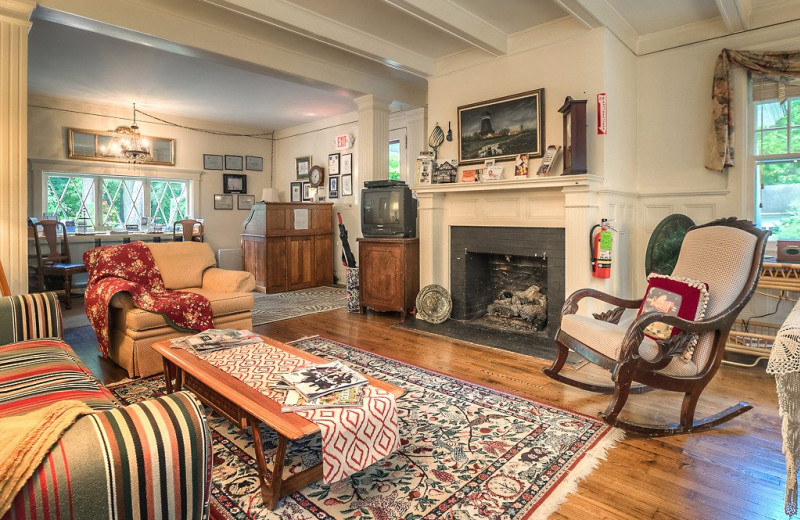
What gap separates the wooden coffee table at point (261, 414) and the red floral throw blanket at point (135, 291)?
1.02 m

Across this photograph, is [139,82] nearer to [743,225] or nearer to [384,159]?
[384,159]

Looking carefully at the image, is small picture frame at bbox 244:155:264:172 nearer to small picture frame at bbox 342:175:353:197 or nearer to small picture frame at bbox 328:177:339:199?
small picture frame at bbox 328:177:339:199

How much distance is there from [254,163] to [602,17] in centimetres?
677

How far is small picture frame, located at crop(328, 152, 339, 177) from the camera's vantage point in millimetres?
7568

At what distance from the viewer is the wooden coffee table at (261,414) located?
1.61 m

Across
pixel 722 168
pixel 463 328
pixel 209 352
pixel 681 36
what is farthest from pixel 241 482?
pixel 681 36

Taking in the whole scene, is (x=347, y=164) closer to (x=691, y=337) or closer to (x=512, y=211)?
(x=512, y=211)

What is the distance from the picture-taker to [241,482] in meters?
1.88

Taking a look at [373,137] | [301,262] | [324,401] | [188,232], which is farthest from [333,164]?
[324,401]

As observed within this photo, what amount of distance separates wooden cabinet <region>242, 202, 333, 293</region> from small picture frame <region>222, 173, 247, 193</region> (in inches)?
65.3

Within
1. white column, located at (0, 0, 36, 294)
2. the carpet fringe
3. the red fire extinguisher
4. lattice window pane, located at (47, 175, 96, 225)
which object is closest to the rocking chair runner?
the carpet fringe

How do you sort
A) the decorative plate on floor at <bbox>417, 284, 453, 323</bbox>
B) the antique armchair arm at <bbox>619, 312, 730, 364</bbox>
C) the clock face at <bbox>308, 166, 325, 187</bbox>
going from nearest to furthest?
the antique armchair arm at <bbox>619, 312, 730, 364</bbox>, the decorative plate on floor at <bbox>417, 284, 453, 323</bbox>, the clock face at <bbox>308, 166, 325, 187</bbox>

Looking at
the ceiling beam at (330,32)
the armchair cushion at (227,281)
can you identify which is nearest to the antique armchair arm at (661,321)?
the armchair cushion at (227,281)

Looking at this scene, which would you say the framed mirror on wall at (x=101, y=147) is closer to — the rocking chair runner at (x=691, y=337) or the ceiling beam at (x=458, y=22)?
the ceiling beam at (x=458, y=22)
